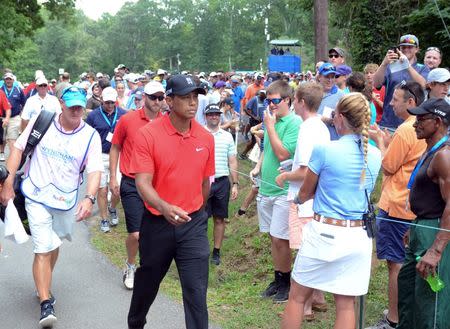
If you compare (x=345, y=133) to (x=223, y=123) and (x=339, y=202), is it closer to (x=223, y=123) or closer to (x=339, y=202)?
(x=339, y=202)

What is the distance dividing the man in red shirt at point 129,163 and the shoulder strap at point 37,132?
1.20 metres

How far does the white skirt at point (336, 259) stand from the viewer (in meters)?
4.11

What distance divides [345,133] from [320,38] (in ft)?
27.0

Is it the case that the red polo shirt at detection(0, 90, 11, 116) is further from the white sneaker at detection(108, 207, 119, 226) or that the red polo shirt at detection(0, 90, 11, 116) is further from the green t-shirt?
the green t-shirt

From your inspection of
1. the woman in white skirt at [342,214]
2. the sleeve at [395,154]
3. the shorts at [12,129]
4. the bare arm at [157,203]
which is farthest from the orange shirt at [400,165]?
the shorts at [12,129]

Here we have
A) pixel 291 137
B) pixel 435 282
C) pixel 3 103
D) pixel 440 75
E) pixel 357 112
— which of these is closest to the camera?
pixel 357 112

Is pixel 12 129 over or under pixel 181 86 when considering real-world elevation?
under

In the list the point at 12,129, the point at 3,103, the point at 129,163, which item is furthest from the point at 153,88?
the point at 12,129

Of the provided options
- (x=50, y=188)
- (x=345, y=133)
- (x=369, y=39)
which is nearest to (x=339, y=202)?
(x=345, y=133)

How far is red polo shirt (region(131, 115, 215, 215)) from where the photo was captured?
4.30 m

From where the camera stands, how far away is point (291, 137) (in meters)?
5.92

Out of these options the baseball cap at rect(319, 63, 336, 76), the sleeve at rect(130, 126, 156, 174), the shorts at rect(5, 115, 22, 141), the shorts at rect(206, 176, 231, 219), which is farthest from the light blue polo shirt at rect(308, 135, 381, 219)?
the shorts at rect(5, 115, 22, 141)

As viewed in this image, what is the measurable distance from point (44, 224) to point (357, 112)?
3.05 meters

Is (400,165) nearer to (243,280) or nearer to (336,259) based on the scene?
(336,259)
